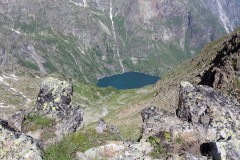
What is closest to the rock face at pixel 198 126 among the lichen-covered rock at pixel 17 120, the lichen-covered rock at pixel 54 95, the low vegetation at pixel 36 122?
the low vegetation at pixel 36 122

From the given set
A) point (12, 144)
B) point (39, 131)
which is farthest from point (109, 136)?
point (39, 131)

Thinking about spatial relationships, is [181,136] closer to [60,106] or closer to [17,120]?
[17,120]

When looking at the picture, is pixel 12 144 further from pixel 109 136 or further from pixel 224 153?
pixel 224 153

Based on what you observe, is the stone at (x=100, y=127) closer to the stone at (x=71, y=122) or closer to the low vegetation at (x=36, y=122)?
the stone at (x=71, y=122)

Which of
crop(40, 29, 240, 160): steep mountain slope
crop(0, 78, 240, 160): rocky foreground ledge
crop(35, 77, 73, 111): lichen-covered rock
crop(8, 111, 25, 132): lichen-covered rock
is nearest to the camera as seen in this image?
crop(0, 78, 240, 160): rocky foreground ledge

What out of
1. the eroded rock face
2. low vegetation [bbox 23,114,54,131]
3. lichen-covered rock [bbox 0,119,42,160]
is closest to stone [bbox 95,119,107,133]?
lichen-covered rock [bbox 0,119,42,160]

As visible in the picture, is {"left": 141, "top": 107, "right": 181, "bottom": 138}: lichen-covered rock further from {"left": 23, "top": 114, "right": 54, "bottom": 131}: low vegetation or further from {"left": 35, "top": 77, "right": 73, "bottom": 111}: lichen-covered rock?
{"left": 35, "top": 77, "right": 73, "bottom": 111}: lichen-covered rock

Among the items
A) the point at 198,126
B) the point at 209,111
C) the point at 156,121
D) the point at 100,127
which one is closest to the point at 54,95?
the point at 100,127
